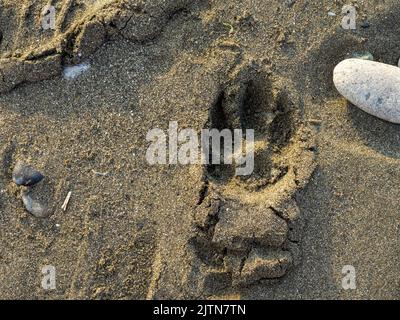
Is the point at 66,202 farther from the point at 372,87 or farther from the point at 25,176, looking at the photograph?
the point at 372,87

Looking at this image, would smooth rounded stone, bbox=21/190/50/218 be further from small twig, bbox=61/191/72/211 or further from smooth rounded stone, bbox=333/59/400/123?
smooth rounded stone, bbox=333/59/400/123

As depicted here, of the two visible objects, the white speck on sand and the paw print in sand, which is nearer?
the paw print in sand

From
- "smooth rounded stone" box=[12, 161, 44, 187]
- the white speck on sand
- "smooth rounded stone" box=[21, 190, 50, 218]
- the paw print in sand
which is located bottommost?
the paw print in sand

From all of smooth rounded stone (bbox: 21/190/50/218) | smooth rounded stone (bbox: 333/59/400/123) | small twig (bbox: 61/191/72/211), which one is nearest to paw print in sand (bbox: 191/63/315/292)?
smooth rounded stone (bbox: 333/59/400/123)

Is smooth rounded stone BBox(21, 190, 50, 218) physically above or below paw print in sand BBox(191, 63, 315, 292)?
above

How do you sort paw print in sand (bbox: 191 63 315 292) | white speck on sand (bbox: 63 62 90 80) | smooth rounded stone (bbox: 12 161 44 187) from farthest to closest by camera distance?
white speck on sand (bbox: 63 62 90 80) → smooth rounded stone (bbox: 12 161 44 187) → paw print in sand (bbox: 191 63 315 292)

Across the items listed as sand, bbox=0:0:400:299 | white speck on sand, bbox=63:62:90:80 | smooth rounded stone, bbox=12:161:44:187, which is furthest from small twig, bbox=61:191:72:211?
white speck on sand, bbox=63:62:90:80

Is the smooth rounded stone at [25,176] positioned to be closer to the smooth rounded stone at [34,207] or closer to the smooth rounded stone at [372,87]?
the smooth rounded stone at [34,207]

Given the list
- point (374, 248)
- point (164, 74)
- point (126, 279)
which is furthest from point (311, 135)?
point (126, 279)

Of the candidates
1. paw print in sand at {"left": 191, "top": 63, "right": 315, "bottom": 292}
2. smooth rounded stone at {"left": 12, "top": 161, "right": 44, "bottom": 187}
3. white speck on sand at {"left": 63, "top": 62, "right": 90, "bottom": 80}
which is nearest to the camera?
paw print in sand at {"left": 191, "top": 63, "right": 315, "bottom": 292}
